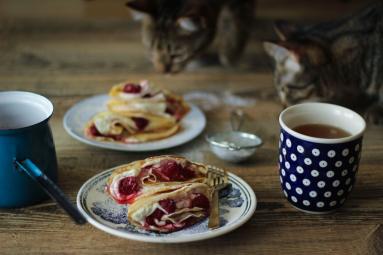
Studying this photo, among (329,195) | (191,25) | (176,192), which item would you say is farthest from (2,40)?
(329,195)

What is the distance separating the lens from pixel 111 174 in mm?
882

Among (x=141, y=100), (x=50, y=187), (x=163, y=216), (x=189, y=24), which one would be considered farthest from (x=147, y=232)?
(x=189, y=24)

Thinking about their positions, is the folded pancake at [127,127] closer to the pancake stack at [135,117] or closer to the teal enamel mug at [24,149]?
the pancake stack at [135,117]

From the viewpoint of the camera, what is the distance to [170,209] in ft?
2.51

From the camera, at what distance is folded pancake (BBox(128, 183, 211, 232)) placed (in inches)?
30.0

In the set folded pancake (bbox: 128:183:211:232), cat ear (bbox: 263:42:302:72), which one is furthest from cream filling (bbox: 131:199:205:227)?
cat ear (bbox: 263:42:302:72)

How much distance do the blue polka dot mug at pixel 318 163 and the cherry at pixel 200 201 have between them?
140mm

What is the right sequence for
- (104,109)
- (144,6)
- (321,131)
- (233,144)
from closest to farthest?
(321,131)
(233,144)
(104,109)
(144,6)

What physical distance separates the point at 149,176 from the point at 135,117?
0.25 meters

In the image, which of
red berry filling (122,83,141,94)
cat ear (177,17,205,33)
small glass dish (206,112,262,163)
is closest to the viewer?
small glass dish (206,112,262,163)

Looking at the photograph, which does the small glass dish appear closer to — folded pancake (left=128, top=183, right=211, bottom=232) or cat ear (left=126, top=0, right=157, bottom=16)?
folded pancake (left=128, top=183, right=211, bottom=232)

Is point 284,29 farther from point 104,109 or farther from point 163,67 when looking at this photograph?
point 104,109

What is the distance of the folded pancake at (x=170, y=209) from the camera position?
761 millimetres

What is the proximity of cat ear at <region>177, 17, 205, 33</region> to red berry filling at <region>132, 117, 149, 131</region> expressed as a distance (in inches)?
14.4
